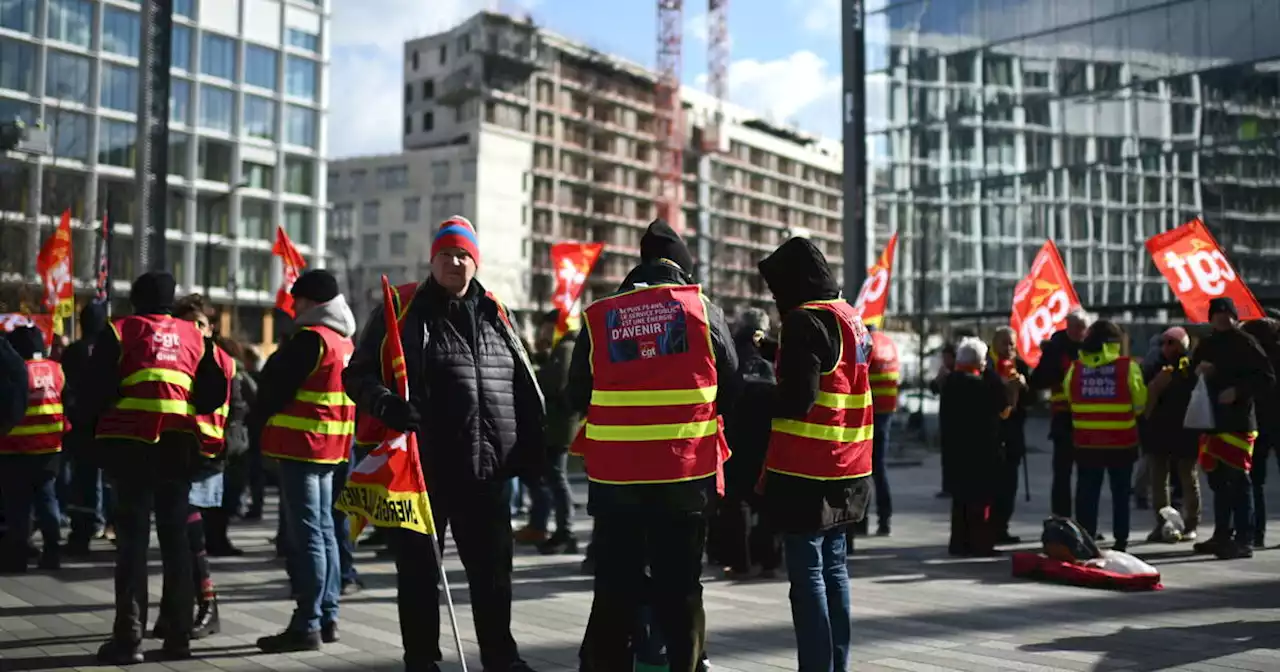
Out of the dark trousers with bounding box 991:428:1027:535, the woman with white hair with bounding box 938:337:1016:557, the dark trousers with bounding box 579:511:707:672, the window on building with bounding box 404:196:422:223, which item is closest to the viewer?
the dark trousers with bounding box 579:511:707:672

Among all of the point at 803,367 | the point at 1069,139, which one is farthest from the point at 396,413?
the point at 1069,139

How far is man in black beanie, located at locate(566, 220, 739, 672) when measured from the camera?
510 centimetres

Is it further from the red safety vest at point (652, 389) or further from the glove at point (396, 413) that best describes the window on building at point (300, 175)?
the red safety vest at point (652, 389)

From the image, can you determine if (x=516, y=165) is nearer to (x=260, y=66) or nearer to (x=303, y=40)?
Answer: (x=303, y=40)

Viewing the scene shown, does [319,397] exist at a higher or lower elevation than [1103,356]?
lower

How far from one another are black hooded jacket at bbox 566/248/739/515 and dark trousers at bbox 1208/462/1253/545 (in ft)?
22.6

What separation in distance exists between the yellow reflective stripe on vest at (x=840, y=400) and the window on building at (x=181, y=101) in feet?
237

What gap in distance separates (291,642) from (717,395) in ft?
9.64

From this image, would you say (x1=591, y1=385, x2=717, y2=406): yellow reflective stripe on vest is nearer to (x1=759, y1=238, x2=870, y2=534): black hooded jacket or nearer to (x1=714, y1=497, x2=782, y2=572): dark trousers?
(x1=759, y1=238, x2=870, y2=534): black hooded jacket

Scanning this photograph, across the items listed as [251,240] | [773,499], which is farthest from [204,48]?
[773,499]

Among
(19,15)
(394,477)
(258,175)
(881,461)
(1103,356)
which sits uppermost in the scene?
(19,15)

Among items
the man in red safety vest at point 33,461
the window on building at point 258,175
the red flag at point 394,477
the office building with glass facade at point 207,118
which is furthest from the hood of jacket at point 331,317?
the window on building at point 258,175

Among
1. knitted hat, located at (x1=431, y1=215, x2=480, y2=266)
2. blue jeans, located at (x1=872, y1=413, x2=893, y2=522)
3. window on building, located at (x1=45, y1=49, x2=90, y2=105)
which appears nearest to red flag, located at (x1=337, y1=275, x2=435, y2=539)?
knitted hat, located at (x1=431, y1=215, x2=480, y2=266)

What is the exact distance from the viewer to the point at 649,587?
518cm
